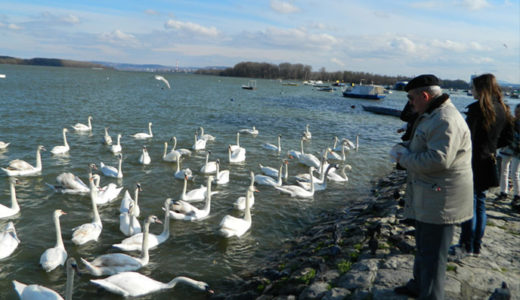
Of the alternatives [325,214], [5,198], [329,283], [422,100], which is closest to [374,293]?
[329,283]

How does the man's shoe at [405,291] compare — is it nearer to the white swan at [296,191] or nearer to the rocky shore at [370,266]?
the rocky shore at [370,266]

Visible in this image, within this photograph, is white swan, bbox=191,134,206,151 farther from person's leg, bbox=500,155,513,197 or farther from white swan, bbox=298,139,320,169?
person's leg, bbox=500,155,513,197

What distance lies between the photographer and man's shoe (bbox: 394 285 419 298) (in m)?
4.55

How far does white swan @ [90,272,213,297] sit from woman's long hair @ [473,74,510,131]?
17.1 feet

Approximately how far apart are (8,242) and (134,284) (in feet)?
10.9

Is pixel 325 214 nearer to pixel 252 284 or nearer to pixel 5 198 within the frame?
pixel 252 284

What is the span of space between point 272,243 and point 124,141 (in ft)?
44.3

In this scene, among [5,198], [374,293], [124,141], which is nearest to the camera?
[374,293]

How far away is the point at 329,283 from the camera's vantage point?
18.2ft

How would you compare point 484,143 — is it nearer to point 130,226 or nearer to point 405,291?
point 405,291

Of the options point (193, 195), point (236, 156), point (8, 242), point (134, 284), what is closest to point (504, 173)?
point (193, 195)

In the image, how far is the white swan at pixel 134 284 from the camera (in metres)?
6.20

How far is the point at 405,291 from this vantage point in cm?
462

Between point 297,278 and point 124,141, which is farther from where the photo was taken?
point 124,141
